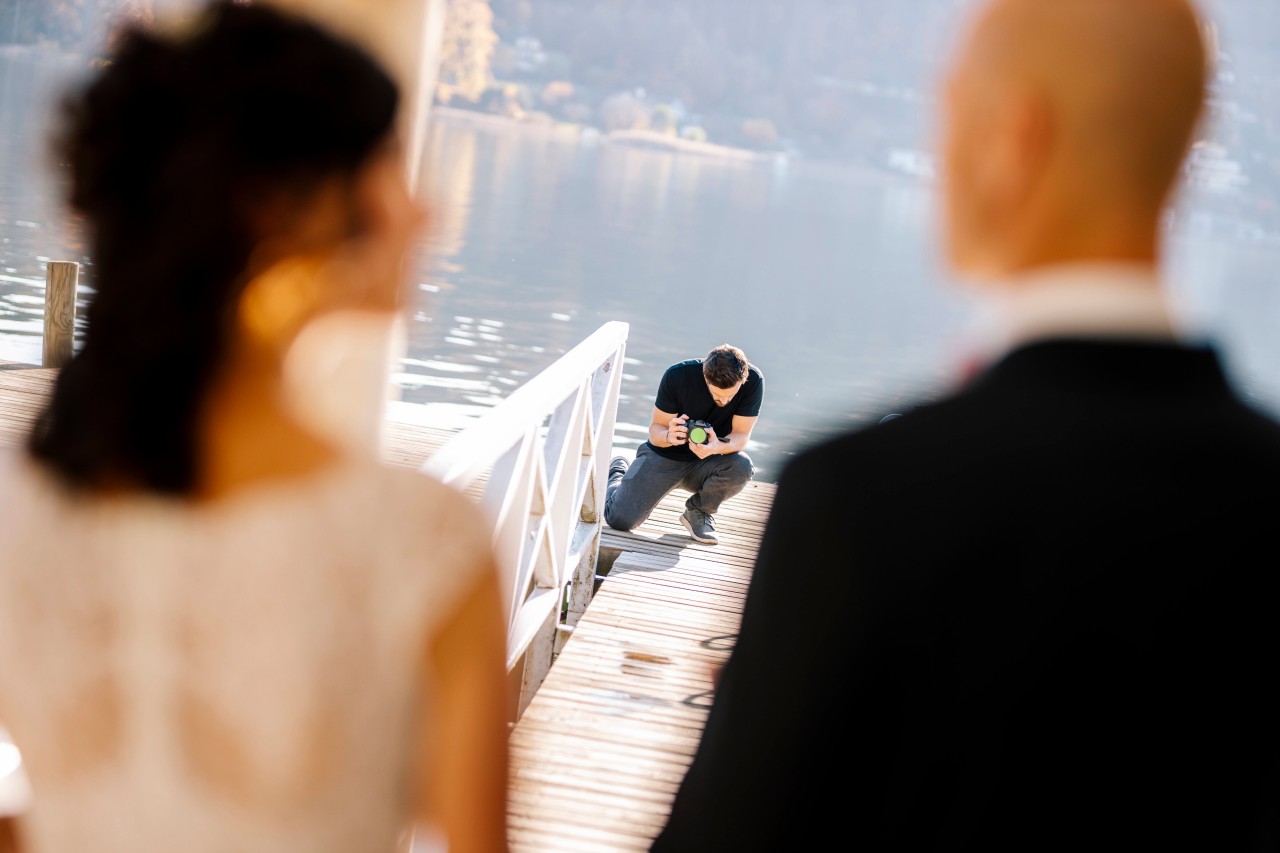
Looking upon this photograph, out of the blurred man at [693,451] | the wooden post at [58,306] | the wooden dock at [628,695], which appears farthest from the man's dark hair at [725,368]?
the wooden post at [58,306]

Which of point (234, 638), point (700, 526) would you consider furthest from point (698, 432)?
point (234, 638)

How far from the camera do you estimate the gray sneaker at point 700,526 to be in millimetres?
7215

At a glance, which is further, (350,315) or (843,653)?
(350,315)

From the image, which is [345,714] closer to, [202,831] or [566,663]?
[202,831]

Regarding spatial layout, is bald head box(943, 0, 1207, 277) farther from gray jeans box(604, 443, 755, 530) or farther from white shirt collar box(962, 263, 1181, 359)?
gray jeans box(604, 443, 755, 530)

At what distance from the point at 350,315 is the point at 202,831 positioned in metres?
0.51

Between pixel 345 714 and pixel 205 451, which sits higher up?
pixel 205 451

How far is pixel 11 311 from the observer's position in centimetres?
1490

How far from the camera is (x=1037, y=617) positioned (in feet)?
2.78

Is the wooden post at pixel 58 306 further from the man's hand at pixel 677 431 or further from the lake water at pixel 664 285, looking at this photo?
the man's hand at pixel 677 431

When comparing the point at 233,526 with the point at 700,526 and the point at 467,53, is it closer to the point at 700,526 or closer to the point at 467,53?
the point at 700,526

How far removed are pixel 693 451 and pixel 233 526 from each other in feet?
20.2

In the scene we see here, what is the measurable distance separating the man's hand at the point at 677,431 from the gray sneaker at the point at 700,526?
0.42m

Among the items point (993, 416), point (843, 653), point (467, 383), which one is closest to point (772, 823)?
point (843, 653)
